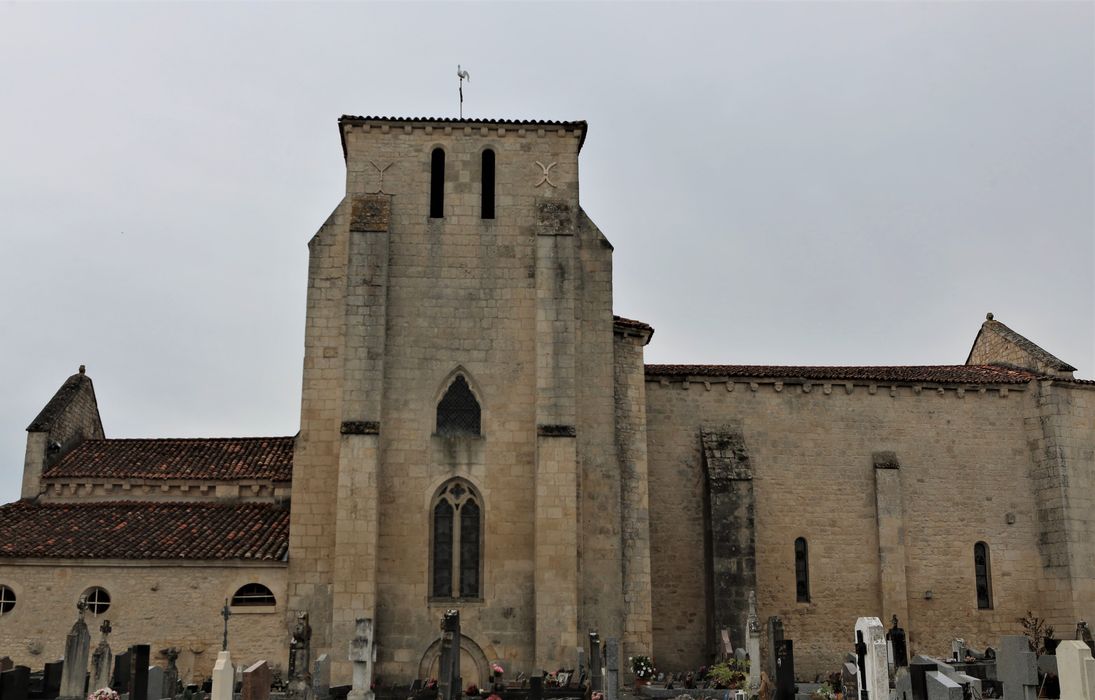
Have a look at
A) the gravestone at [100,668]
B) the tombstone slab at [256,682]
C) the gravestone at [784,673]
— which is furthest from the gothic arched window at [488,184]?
the tombstone slab at [256,682]

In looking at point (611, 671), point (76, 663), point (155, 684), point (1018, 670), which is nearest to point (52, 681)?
point (76, 663)

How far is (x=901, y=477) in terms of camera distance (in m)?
29.3

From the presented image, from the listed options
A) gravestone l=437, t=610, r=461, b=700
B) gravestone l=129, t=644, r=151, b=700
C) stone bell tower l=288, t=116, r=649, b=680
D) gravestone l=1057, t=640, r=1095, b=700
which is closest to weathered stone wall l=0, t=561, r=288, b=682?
stone bell tower l=288, t=116, r=649, b=680

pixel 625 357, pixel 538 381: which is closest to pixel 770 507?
pixel 625 357

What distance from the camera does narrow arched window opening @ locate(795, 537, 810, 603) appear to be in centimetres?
2852

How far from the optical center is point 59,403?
29.0 meters

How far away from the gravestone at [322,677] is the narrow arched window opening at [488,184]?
11.0m

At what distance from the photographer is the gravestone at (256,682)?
15.3m

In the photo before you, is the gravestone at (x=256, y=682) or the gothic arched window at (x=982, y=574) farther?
the gothic arched window at (x=982, y=574)

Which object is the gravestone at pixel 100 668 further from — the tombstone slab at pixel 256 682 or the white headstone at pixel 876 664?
the white headstone at pixel 876 664

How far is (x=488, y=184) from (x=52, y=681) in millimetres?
14378

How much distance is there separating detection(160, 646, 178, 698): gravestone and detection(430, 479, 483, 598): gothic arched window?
548 cm

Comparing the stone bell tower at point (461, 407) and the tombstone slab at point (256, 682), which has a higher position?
the stone bell tower at point (461, 407)

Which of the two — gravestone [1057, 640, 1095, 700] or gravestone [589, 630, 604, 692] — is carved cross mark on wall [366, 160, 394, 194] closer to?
gravestone [589, 630, 604, 692]
